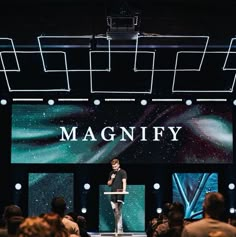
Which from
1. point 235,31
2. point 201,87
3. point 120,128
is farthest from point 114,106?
point 235,31

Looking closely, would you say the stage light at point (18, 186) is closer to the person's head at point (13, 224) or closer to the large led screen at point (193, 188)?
the large led screen at point (193, 188)

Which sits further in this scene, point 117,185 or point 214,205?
point 117,185

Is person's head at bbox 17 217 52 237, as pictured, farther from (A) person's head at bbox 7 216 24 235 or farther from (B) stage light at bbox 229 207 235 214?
(B) stage light at bbox 229 207 235 214

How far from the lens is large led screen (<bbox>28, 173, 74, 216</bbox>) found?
14812mm

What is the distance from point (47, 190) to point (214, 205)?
1065 cm

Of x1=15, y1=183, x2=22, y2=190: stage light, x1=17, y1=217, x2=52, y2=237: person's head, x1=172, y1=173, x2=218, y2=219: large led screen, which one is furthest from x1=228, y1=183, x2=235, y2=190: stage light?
x1=17, y1=217, x2=52, y2=237: person's head

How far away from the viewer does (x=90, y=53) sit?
14484 millimetres

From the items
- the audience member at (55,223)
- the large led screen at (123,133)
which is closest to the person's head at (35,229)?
the audience member at (55,223)

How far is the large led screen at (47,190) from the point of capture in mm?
14812

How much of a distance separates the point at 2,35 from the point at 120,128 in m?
2.97

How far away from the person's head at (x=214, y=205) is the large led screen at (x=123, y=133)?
10.2 metres

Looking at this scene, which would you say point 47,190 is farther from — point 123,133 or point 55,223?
point 55,223

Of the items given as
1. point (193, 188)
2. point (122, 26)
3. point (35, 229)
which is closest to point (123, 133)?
point (193, 188)

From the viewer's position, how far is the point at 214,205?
4477mm
